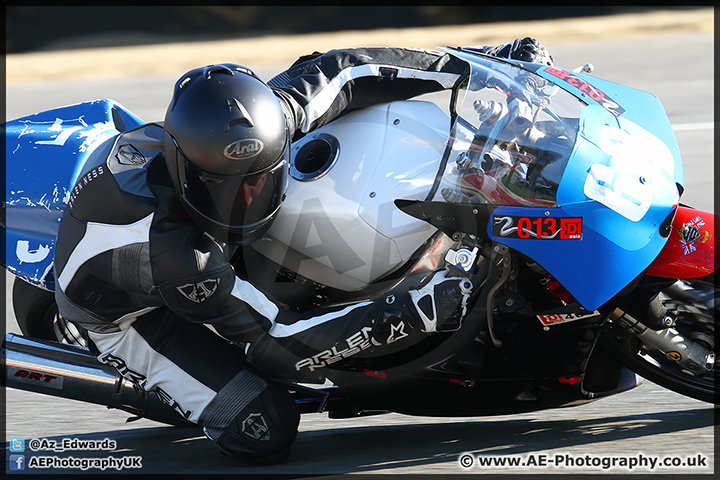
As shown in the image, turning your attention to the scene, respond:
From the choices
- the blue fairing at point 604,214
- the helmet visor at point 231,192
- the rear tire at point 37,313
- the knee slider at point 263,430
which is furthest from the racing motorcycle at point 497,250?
the rear tire at point 37,313

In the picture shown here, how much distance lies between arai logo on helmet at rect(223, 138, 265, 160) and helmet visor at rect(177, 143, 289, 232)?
6cm

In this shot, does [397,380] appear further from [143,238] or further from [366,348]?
[143,238]

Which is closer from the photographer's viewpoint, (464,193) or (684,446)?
(464,193)

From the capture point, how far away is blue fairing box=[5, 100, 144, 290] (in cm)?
357

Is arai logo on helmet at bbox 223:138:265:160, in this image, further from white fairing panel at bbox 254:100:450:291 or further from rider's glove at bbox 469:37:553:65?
rider's glove at bbox 469:37:553:65

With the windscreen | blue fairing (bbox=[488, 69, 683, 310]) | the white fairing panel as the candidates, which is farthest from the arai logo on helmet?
blue fairing (bbox=[488, 69, 683, 310])

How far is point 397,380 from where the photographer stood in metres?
3.18

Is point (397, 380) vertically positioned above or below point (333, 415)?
above

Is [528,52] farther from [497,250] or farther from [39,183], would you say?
[39,183]

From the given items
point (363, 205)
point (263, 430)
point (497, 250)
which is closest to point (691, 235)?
point (497, 250)

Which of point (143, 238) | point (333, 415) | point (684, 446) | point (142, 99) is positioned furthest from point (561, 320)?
point (142, 99)

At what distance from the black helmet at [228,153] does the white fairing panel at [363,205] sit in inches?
7.6

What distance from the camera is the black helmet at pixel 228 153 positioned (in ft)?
9.12

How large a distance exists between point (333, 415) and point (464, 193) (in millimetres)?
1026
